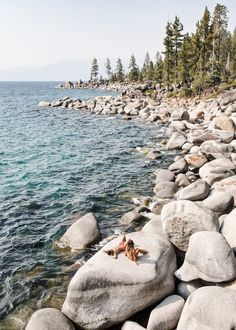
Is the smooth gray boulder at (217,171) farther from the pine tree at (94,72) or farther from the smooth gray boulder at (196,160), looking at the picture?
the pine tree at (94,72)

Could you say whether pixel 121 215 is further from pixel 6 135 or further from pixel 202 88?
pixel 202 88

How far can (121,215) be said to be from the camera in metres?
17.8

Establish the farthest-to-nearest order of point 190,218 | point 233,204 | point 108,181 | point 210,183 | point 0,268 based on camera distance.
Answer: point 108,181 → point 210,183 → point 233,204 → point 0,268 → point 190,218

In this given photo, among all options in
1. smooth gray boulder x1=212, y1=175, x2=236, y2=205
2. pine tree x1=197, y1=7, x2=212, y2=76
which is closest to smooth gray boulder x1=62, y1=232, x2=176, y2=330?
smooth gray boulder x1=212, y1=175, x2=236, y2=205

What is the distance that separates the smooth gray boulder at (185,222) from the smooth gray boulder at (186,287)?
1773 millimetres

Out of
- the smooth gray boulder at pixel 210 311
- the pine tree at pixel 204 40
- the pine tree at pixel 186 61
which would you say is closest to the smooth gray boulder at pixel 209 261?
the smooth gray boulder at pixel 210 311

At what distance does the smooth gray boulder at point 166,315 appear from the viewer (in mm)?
9234

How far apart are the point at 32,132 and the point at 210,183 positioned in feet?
90.6

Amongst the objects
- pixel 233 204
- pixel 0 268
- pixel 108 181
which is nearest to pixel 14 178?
pixel 108 181

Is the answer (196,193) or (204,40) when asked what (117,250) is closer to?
(196,193)

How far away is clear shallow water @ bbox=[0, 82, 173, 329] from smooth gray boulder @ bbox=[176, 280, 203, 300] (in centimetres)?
389

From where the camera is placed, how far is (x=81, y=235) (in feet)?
48.6

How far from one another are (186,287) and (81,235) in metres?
5.65

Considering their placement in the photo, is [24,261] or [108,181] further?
[108,181]
